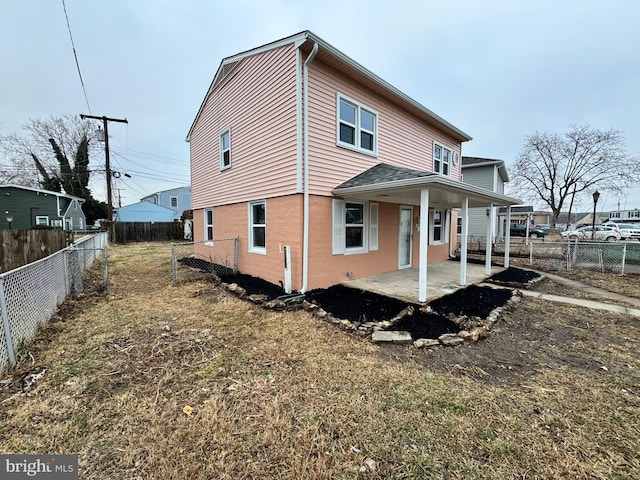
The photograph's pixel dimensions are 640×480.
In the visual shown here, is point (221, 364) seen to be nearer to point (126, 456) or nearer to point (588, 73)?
point (126, 456)

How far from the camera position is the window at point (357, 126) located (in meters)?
6.67

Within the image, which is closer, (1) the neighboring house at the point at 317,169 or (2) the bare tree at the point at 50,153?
(1) the neighboring house at the point at 317,169

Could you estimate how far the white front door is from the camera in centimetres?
865

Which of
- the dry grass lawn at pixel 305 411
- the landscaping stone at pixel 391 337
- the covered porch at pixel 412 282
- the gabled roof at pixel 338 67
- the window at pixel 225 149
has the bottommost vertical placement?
the dry grass lawn at pixel 305 411

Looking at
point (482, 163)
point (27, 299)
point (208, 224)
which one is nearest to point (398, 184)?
point (27, 299)

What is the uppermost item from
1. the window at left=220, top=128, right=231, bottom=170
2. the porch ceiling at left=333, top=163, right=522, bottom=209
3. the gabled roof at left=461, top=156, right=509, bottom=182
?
the gabled roof at left=461, top=156, right=509, bottom=182

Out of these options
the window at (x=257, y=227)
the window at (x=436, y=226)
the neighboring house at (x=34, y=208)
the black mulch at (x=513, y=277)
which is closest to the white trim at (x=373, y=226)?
the window at (x=257, y=227)

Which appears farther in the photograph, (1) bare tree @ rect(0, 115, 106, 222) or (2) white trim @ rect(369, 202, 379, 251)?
(1) bare tree @ rect(0, 115, 106, 222)

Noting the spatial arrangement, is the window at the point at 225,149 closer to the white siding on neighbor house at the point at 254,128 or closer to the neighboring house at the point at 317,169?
the neighboring house at the point at 317,169

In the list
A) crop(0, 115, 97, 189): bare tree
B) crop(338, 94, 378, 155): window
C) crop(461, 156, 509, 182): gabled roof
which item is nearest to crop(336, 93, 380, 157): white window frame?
crop(338, 94, 378, 155): window

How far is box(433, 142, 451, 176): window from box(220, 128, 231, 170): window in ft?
25.1

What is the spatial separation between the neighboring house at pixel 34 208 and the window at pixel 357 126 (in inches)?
985

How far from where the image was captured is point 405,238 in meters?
8.94

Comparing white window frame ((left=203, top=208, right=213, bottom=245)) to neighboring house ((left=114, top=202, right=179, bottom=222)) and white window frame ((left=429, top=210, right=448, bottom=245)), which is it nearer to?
white window frame ((left=429, top=210, right=448, bottom=245))
